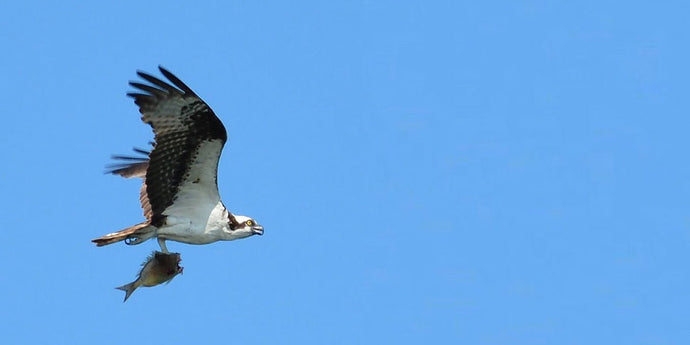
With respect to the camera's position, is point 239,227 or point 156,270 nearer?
point 156,270

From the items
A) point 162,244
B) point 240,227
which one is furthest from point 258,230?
point 162,244

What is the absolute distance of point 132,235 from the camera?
2108 centimetres

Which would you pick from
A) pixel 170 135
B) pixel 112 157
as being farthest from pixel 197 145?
pixel 112 157

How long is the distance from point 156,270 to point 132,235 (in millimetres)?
938

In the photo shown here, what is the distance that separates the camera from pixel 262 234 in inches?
858

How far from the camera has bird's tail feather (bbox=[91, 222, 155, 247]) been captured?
20.8 metres

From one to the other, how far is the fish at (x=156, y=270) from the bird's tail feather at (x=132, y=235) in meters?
0.66

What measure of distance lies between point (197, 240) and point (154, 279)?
4.22 feet

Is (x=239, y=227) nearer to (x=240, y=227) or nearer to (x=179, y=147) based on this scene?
(x=240, y=227)

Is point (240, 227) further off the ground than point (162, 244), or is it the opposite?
point (240, 227)

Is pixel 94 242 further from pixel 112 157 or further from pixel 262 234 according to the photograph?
pixel 112 157

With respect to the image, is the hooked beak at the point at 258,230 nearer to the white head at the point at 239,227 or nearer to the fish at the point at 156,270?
the white head at the point at 239,227

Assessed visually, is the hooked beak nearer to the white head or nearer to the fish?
the white head

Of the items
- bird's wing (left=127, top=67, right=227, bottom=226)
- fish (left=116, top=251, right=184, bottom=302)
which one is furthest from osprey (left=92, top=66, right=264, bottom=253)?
fish (left=116, top=251, right=184, bottom=302)
